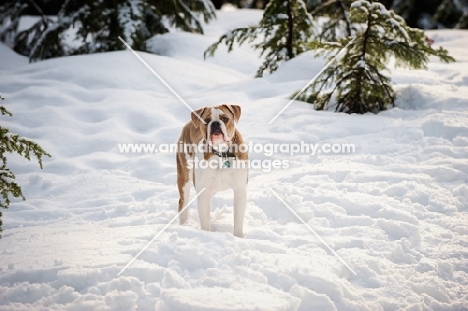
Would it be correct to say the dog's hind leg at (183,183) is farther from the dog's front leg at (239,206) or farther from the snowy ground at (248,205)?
the dog's front leg at (239,206)

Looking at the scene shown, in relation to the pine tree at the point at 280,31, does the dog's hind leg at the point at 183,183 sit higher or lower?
lower

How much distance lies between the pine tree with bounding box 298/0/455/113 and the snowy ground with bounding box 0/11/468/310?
1.31 ft

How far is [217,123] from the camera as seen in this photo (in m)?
3.92

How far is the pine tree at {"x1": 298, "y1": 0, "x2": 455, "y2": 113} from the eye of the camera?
7.58 m

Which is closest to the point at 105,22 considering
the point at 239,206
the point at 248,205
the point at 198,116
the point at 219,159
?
the point at 248,205

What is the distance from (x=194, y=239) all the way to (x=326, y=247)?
126cm

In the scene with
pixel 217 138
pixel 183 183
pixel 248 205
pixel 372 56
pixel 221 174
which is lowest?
pixel 248 205

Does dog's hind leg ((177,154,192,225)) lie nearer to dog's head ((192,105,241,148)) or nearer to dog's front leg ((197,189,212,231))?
dog's front leg ((197,189,212,231))

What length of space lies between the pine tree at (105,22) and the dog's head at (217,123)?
836 centimetres

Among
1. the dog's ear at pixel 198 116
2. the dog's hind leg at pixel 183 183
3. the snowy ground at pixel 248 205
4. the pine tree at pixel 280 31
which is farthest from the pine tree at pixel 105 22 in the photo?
the dog's ear at pixel 198 116

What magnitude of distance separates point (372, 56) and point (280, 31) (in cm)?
274

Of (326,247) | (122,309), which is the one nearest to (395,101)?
(326,247)

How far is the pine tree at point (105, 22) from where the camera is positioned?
11758mm

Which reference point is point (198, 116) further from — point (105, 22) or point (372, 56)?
point (105, 22)
